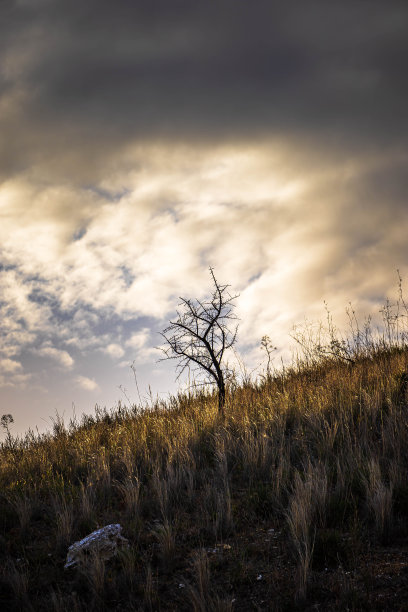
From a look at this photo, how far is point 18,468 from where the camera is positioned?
7.61 metres

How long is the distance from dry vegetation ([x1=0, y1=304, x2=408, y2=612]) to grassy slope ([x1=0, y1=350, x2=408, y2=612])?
0.06 ft

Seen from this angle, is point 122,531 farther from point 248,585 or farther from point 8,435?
point 8,435

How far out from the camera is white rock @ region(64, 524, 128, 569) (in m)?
4.38

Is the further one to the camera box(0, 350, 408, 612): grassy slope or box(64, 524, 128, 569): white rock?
box(64, 524, 128, 569): white rock

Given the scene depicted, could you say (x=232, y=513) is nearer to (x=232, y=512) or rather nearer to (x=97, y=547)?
(x=232, y=512)

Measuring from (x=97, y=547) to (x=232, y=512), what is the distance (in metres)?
1.47

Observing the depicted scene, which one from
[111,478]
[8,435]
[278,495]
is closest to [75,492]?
[111,478]

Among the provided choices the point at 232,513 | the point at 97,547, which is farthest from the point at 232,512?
the point at 97,547

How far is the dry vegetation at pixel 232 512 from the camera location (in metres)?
3.74

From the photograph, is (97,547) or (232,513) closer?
(97,547)

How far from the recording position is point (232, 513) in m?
4.96

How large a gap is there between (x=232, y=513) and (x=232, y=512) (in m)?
0.02

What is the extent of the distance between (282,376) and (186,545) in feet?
24.0

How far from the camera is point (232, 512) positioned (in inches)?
196
